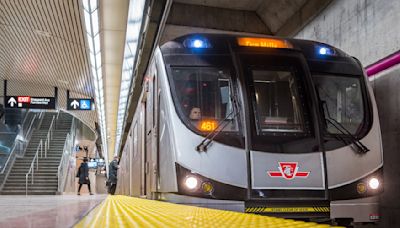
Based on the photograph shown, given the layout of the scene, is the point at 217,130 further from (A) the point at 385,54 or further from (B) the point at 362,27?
(B) the point at 362,27

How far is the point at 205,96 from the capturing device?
16.1 ft

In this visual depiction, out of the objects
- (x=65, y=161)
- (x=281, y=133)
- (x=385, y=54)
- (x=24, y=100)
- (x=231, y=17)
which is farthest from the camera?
(x=65, y=161)

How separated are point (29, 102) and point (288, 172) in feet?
54.8

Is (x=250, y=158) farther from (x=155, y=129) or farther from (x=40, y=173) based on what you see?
(x=40, y=173)

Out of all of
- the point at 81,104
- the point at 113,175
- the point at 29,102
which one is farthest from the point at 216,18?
the point at 81,104

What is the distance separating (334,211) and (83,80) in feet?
56.2

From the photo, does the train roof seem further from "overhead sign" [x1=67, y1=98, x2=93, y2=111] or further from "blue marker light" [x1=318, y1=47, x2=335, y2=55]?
"overhead sign" [x1=67, y1=98, x2=93, y2=111]

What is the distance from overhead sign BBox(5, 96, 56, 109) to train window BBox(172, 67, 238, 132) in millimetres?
Result: 15443

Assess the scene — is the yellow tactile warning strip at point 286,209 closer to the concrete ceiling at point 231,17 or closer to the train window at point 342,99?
the train window at point 342,99

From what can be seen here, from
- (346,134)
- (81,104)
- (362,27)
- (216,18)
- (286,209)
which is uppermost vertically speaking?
(216,18)

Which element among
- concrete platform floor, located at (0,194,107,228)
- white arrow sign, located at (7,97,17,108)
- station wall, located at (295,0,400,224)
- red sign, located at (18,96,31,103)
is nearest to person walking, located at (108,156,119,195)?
red sign, located at (18,96,31,103)

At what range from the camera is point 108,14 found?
11906 millimetres

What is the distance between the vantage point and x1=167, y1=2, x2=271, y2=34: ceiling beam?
1032 cm

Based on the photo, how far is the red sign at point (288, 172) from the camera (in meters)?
4.57
